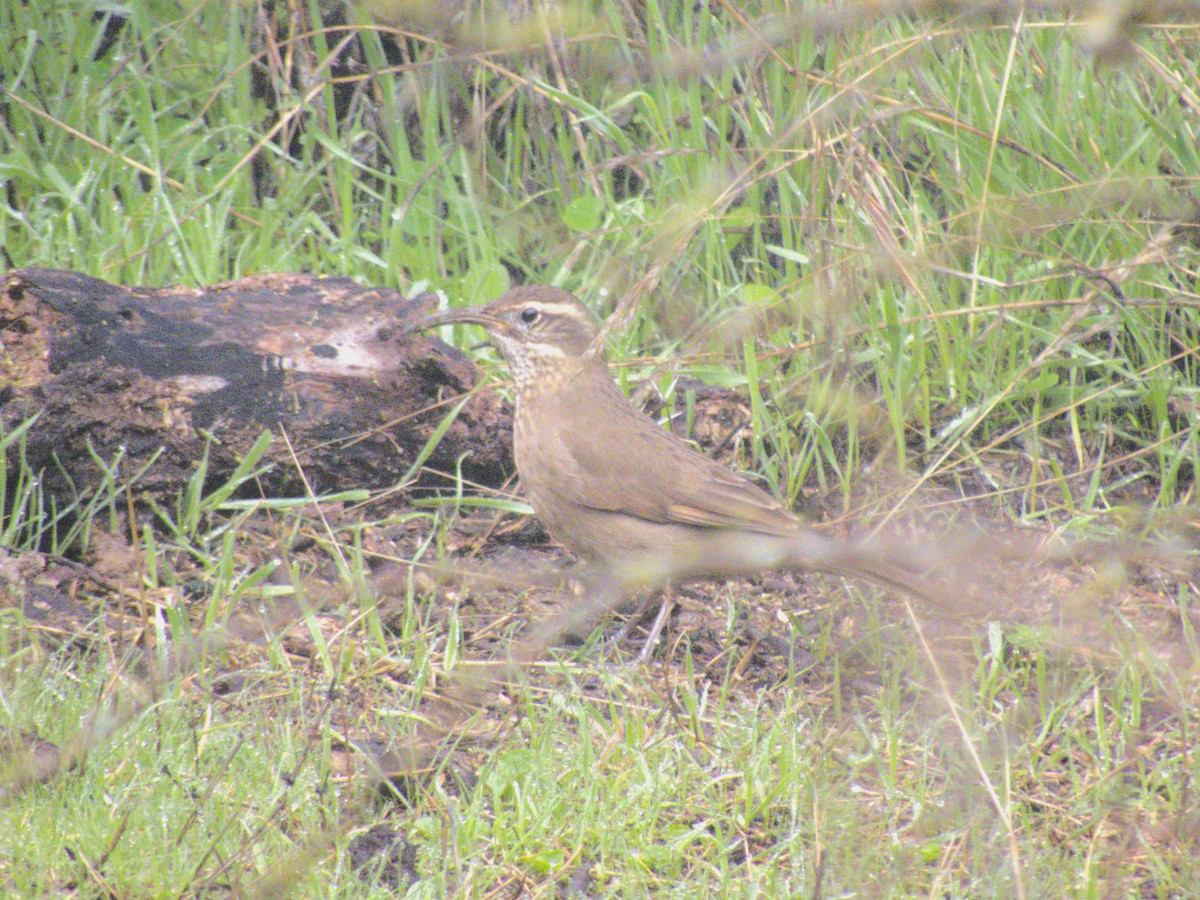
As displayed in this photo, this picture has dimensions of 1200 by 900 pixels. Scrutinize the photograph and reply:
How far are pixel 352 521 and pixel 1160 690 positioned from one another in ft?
9.98

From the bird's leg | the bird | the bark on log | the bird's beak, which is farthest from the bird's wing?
the bark on log

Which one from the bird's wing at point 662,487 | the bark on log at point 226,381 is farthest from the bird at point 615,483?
the bark on log at point 226,381

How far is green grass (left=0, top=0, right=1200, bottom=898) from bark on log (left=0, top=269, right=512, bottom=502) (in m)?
0.15

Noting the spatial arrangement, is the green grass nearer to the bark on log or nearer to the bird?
the bark on log

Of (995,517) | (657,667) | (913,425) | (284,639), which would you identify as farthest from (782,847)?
(913,425)

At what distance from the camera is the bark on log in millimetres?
4934

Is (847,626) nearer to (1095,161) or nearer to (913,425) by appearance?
(913,425)

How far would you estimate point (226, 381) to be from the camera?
5242mm

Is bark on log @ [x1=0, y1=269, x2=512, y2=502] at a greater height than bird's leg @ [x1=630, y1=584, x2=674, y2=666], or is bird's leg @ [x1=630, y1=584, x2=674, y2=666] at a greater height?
bark on log @ [x1=0, y1=269, x2=512, y2=502]

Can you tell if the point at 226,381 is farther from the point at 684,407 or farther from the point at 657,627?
the point at 684,407

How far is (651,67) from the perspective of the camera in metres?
1.85

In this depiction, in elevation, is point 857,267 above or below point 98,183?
above

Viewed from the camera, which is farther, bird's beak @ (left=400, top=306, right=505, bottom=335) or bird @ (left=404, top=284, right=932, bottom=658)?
bird's beak @ (left=400, top=306, right=505, bottom=335)

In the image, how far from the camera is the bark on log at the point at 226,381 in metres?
4.93
